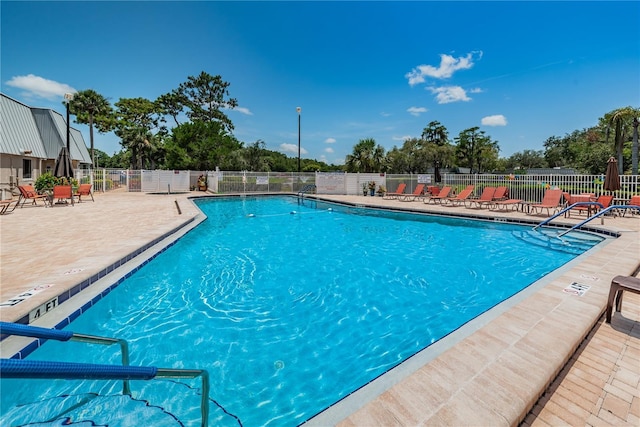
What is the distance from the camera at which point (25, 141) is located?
18.5 meters

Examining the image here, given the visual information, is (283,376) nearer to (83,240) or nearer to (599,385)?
(599,385)

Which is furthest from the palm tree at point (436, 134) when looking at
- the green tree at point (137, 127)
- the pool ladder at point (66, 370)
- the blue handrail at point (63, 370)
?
the blue handrail at point (63, 370)

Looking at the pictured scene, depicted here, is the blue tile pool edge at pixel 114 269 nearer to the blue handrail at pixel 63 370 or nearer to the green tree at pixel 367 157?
the blue handrail at pixel 63 370

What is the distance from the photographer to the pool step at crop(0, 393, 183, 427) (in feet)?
7.00

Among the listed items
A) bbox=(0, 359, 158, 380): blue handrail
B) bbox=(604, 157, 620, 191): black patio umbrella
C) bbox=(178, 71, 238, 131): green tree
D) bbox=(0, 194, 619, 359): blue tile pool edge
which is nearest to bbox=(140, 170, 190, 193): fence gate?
bbox=(0, 194, 619, 359): blue tile pool edge

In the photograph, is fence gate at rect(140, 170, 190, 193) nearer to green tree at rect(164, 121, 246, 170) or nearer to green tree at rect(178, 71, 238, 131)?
green tree at rect(164, 121, 246, 170)

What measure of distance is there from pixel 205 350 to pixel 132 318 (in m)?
1.39

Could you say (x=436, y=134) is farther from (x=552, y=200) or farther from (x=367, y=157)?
(x=552, y=200)

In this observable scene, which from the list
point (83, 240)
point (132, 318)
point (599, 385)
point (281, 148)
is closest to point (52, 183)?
point (83, 240)

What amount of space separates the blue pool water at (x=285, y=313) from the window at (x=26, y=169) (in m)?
18.0

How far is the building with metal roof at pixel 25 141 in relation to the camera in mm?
16161

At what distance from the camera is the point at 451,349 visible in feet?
8.10

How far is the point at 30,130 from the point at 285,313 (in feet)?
84.7

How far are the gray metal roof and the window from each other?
560 millimetres
